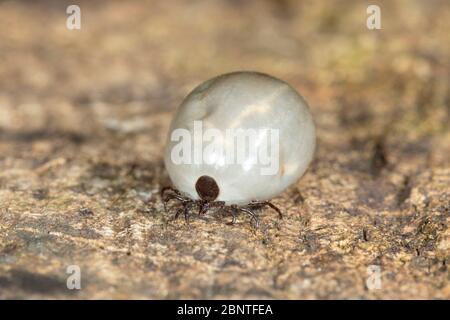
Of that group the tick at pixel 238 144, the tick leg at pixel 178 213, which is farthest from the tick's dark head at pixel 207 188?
the tick leg at pixel 178 213

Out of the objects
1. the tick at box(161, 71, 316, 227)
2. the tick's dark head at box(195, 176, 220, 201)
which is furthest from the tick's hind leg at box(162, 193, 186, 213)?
the tick's dark head at box(195, 176, 220, 201)

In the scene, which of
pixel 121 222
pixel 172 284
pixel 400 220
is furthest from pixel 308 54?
pixel 172 284

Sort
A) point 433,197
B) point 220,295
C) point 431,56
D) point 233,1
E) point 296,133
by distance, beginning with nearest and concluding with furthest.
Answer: point 220,295 < point 296,133 < point 433,197 < point 431,56 < point 233,1

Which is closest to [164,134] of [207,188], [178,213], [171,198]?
[171,198]

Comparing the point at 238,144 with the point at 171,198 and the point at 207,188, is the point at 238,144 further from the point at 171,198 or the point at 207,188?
the point at 171,198

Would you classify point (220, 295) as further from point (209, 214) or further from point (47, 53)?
point (47, 53)

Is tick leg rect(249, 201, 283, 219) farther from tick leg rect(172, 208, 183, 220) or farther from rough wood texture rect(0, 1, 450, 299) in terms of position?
tick leg rect(172, 208, 183, 220)
